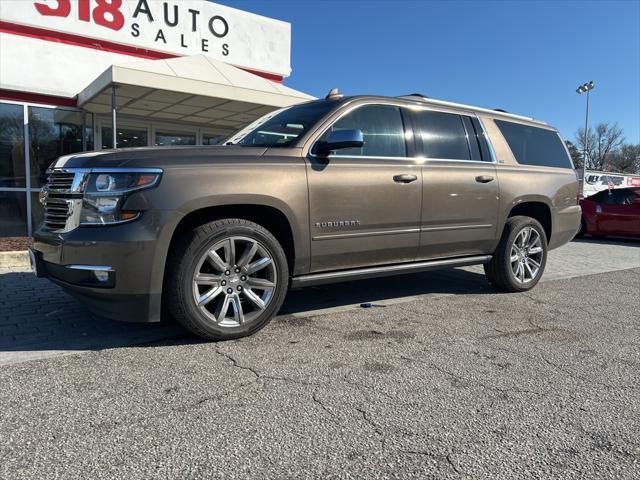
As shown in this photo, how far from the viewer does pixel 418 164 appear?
4609 mm

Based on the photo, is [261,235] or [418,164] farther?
[418,164]

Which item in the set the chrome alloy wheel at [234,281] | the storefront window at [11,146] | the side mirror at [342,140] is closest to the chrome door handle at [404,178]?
the side mirror at [342,140]

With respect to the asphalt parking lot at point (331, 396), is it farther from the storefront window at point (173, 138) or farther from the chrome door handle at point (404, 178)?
the storefront window at point (173, 138)

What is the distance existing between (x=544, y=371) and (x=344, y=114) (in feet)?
8.35

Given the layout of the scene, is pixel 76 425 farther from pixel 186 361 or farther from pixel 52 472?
pixel 186 361

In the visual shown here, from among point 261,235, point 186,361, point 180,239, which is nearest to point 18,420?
point 186,361

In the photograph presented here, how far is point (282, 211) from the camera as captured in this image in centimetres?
382

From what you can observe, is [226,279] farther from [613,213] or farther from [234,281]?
[613,213]

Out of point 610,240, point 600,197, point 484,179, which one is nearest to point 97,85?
point 484,179

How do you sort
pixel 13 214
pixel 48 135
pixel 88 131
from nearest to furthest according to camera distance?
pixel 13 214 → pixel 48 135 → pixel 88 131

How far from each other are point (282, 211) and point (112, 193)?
1.21 m

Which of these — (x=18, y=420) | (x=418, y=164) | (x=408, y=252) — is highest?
(x=418, y=164)

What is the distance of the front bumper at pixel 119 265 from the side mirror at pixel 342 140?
1.40 m

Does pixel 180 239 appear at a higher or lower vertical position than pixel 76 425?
higher
